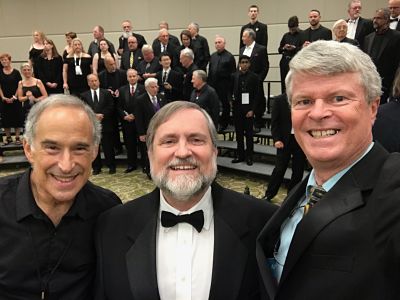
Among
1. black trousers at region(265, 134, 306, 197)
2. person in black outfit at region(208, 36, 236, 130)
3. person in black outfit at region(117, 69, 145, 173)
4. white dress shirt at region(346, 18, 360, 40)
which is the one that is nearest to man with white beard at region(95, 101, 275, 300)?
black trousers at region(265, 134, 306, 197)

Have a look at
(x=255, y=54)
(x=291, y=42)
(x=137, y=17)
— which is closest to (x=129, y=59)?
(x=255, y=54)

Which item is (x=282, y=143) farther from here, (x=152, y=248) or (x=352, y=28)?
(x=152, y=248)

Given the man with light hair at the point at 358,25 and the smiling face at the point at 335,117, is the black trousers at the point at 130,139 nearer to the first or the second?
the man with light hair at the point at 358,25

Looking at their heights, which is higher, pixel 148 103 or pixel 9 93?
pixel 9 93

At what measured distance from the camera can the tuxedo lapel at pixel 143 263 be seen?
172 centimetres

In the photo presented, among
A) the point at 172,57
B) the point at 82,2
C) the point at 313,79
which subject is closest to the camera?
the point at 313,79

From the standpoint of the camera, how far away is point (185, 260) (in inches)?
70.9

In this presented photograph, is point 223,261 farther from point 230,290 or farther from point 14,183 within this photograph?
point 14,183

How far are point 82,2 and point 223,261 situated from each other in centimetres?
1180

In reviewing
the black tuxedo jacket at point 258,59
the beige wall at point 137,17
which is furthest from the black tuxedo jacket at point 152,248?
the beige wall at point 137,17

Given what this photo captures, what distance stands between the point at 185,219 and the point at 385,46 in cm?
504

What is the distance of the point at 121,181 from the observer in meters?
7.26

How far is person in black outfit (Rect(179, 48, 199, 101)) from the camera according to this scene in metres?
7.66

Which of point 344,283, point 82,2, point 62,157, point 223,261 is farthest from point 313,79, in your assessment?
point 82,2
